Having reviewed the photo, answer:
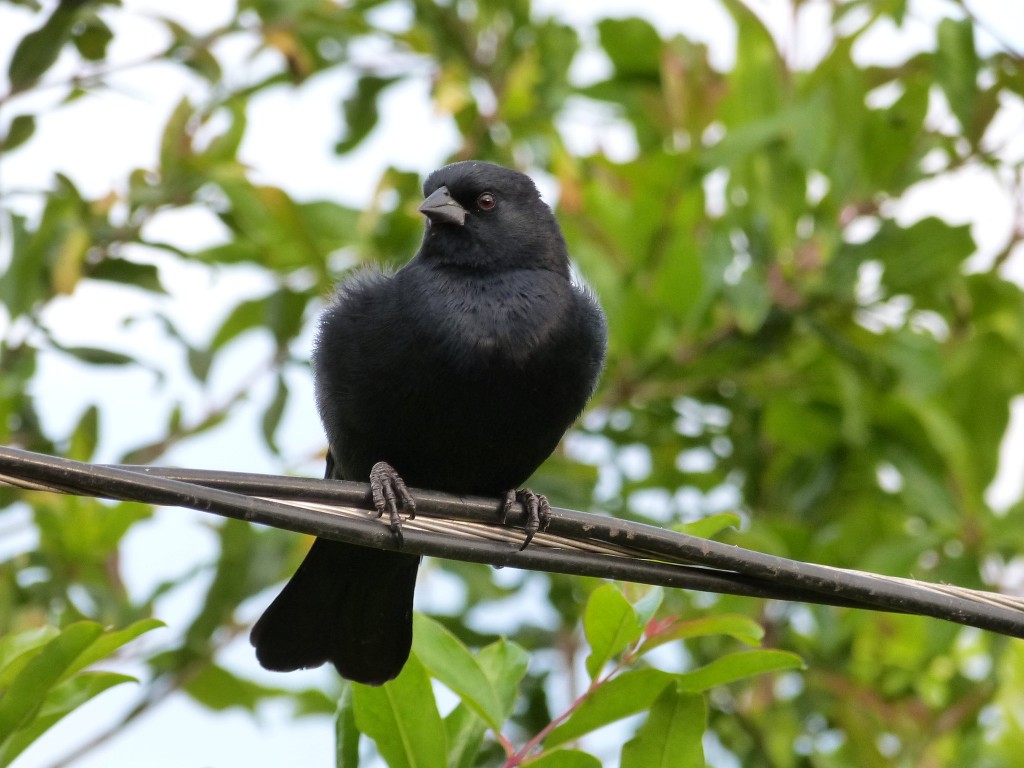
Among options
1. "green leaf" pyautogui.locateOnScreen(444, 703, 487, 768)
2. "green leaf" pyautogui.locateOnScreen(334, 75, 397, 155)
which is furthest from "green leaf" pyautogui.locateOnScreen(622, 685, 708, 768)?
"green leaf" pyautogui.locateOnScreen(334, 75, 397, 155)

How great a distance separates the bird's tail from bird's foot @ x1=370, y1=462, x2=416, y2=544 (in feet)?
1.66

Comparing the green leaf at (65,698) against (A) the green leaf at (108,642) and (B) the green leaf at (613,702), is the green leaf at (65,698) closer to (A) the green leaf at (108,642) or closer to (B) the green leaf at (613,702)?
(A) the green leaf at (108,642)

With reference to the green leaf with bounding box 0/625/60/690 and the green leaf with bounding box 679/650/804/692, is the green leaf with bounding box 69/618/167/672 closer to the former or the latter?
the green leaf with bounding box 0/625/60/690

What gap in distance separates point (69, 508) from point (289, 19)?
5.67 ft

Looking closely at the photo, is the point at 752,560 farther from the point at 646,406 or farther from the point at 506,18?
the point at 506,18

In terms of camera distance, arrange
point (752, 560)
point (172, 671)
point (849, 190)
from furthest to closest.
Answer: point (849, 190) < point (172, 671) < point (752, 560)

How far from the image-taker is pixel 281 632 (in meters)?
3.23

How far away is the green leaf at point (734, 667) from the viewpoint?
244 cm

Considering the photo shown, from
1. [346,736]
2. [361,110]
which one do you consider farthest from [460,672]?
[361,110]

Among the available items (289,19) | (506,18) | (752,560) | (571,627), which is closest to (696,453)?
(571,627)

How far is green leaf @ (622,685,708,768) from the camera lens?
2285mm

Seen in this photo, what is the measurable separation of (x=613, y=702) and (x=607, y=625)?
0.14 metres

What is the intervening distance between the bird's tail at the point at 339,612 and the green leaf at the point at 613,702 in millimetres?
757

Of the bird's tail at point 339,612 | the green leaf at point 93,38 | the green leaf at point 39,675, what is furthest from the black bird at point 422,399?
the green leaf at point 93,38
